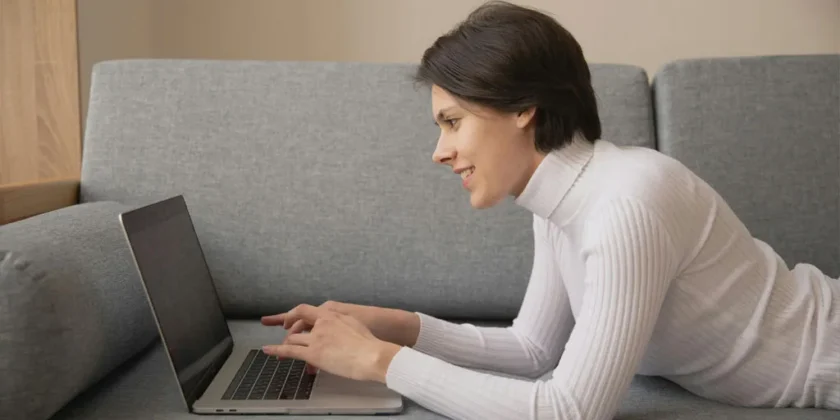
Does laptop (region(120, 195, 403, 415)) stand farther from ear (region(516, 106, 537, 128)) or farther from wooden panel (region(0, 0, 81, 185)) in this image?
wooden panel (region(0, 0, 81, 185))

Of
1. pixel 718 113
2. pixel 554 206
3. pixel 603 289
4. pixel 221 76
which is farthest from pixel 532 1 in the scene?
pixel 603 289

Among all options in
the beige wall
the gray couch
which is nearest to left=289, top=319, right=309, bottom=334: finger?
the gray couch

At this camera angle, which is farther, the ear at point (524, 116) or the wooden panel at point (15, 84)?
the wooden panel at point (15, 84)

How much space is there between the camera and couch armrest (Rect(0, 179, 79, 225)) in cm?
118

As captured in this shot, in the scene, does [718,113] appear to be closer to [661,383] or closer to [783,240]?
[783,240]

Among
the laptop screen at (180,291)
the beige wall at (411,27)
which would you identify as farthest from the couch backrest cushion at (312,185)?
the beige wall at (411,27)

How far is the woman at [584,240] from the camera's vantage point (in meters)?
0.85

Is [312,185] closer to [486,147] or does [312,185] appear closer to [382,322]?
[382,322]

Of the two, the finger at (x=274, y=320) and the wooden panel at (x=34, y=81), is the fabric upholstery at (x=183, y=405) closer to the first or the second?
the finger at (x=274, y=320)

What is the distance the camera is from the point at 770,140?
1370 mm

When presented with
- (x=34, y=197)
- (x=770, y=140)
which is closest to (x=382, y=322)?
(x=34, y=197)

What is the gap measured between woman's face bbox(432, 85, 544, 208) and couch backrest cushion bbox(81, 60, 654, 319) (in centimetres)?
42

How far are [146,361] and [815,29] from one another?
1.75 meters

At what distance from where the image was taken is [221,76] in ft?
4.62
